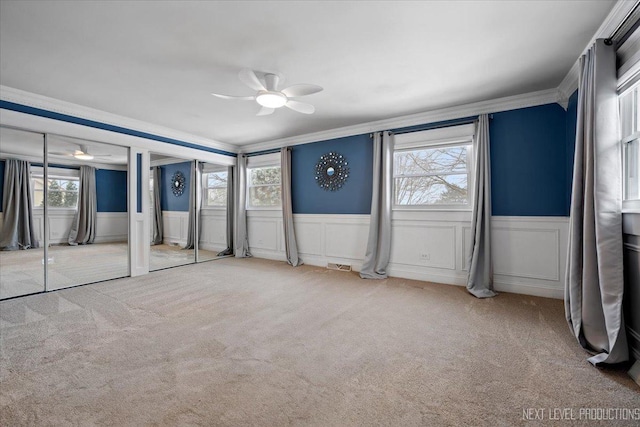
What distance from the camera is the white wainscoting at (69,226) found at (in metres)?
3.76

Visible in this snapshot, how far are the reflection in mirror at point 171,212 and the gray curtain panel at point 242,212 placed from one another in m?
0.92

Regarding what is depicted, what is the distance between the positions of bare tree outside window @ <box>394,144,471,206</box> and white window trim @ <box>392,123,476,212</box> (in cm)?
5

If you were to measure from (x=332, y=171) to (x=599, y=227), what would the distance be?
367 centimetres

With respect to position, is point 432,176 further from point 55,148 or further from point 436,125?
point 55,148

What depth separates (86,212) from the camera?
4375mm

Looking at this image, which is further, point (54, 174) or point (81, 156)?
point (81, 156)

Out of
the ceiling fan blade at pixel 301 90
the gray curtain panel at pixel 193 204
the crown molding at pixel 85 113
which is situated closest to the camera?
the ceiling fan blade at pixel 301 90

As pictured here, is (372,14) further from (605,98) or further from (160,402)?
(160,402)

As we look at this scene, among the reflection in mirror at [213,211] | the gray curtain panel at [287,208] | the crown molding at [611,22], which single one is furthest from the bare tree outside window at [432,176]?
the reflection in mirror at [213,211]

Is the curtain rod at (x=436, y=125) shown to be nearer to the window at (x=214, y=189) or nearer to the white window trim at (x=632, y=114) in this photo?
the white window trim at (x=632, y=114)

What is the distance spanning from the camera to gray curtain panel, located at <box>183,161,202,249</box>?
560 cm

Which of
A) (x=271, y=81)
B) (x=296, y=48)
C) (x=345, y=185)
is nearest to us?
(x=296, y=48)

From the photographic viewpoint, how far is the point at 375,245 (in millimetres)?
4473

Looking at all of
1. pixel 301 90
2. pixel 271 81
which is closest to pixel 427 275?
pixel 301 90
